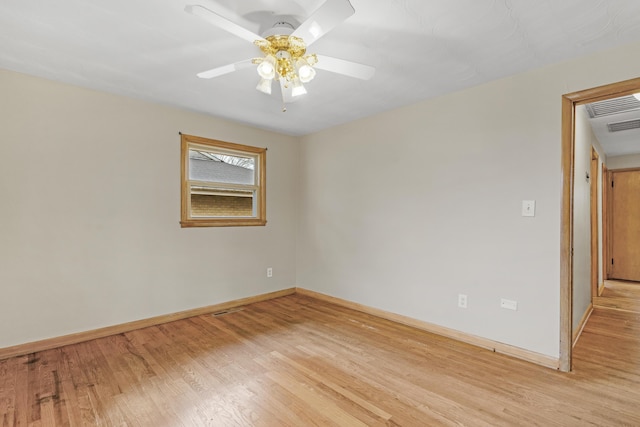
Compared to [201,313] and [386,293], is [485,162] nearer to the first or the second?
[386,293]

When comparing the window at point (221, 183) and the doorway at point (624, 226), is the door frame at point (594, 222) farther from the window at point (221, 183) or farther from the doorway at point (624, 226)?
the window at point (221, 183)

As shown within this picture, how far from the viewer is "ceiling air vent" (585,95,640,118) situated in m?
2.89

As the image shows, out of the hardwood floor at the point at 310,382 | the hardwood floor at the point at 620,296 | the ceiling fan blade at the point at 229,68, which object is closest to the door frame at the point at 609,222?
the hardwood floor at the point at 620,296

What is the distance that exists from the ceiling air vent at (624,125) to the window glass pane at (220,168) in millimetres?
4523

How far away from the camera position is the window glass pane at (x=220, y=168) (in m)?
3.63

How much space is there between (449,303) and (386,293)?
72 centimetres

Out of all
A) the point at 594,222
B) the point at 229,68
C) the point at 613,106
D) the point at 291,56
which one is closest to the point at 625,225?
the point at 594,222

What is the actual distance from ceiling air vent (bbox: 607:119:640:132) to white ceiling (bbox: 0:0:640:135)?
224 cm

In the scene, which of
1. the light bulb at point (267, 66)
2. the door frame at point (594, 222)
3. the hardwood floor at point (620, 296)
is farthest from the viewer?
the door frame at point (594, 222)

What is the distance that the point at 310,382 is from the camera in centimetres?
212

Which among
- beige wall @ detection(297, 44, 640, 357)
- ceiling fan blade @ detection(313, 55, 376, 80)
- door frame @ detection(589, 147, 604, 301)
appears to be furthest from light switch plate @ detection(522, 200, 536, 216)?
door frame @ detection(589, 147, 604, 301)

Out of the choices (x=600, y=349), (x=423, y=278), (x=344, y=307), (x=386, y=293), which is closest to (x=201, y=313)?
(x=344, y=307)

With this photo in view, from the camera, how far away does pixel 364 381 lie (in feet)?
7.01

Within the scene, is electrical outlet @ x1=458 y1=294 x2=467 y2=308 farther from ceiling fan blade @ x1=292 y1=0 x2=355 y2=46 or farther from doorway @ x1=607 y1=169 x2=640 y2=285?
doorway @ x1=607 y1=169 x2=640 y2=285
